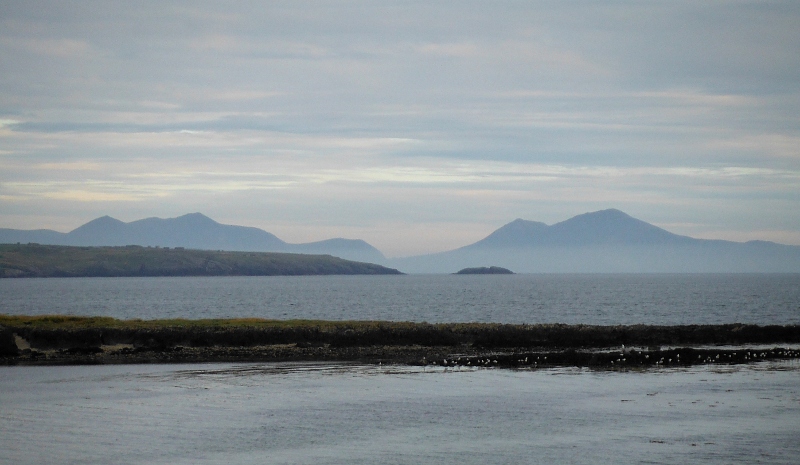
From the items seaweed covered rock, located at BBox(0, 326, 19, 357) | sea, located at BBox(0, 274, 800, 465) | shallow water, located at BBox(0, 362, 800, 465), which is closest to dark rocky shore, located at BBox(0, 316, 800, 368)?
seaweed covered rock, located at BBox(0, 326, 19, 357)

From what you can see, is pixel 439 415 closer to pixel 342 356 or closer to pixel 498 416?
pixel 498 416

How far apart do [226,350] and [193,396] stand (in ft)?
58.4

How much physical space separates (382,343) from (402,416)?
25.1 metres

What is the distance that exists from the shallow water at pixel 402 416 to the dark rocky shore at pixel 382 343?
5.16 meters

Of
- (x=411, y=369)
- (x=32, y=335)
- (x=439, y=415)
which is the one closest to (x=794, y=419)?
(x=439, y=415)

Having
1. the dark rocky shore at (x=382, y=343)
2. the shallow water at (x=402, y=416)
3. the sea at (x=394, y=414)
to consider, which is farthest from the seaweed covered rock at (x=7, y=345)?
the shallow water at (x=402, y=416)

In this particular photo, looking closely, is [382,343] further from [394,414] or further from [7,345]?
[394,414]

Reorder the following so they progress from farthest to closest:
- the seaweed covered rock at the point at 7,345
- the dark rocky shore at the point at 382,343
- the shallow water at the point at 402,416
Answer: the seaweed covered rock at the point at 7,345 → the dark rocky shore at the point at 382,343 → the shallow water at the point at 402,416

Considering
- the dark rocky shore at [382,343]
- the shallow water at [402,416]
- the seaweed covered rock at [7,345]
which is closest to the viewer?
the shallow water at [402,416]

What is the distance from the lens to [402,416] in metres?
27.7

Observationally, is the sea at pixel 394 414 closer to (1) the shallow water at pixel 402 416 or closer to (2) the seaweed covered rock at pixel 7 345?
(1) the shallow water at pixel 402 416

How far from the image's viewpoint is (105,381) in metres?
37.3

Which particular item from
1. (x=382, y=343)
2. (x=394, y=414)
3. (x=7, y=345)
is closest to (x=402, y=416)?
(x=394, y=414)

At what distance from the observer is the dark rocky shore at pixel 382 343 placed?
45.5 m
